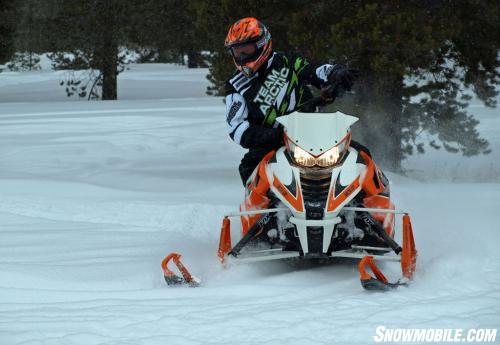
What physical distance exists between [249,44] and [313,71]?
2.05 ft

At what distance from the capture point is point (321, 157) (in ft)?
19.3

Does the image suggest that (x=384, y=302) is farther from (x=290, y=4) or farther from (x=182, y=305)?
(x=290, y=4)

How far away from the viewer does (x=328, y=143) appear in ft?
19.4

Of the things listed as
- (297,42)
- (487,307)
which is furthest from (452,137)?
(487,307)

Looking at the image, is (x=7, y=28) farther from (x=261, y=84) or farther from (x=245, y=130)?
(x=245, y=130)

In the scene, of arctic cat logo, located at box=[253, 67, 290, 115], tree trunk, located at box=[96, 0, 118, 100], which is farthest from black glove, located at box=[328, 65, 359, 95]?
tree trunk, located at box=[96, 0, 118, 100]

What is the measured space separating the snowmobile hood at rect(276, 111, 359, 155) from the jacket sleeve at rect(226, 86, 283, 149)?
269 mm

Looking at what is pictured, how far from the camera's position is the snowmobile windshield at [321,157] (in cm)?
586

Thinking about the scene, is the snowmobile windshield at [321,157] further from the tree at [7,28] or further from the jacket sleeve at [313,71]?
the tree at [7,28]

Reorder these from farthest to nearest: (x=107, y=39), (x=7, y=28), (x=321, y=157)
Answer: (x=107, y=39)
(x=7, y=28)
(x=321, y=157)

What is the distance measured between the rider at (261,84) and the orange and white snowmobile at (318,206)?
14.6 inches

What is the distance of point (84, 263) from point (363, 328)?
2920 mm

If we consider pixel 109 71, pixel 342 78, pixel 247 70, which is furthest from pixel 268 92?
pixel 109 71

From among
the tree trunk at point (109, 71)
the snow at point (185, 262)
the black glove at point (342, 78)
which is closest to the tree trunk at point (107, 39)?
the tree trunk at point (109, 71)
